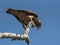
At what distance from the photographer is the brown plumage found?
451cm

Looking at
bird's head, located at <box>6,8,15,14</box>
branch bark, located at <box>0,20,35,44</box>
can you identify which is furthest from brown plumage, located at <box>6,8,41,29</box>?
branch bark, located at <box>0,20,35,44</box>

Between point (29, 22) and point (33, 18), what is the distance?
0.15 m

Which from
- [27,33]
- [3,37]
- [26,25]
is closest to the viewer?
[3,37]

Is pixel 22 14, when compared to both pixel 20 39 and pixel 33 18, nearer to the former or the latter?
pixel 33 18

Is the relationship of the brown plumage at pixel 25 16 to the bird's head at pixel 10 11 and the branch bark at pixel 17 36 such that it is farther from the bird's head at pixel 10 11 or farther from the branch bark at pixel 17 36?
the branch bark at pixel 17 36

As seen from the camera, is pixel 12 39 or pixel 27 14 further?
pixel 27 14

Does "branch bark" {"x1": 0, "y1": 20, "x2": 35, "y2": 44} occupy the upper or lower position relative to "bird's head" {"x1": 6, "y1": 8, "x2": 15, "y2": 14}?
lower

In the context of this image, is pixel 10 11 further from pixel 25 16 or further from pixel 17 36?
pixel 17 36

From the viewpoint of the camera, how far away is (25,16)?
15.4ft

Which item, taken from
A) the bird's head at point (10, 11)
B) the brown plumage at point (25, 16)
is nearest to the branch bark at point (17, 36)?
the brown plumage at point (25, 16)

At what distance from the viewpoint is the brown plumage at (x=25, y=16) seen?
451 cm

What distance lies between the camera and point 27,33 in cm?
443

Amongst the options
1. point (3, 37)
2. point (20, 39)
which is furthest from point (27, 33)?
point (3, 37)

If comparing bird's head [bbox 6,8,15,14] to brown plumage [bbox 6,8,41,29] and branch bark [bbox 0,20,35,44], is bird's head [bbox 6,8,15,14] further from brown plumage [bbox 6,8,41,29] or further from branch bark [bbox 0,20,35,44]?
branch bark [bbox 0,20,35,44]
